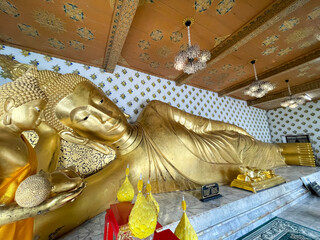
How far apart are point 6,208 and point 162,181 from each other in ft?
4.43

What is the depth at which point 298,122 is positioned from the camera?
16.6ft

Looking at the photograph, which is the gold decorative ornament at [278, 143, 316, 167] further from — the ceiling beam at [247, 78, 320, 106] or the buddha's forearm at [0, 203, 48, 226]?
the buddha's forearm at [0, 203, 48, 226]

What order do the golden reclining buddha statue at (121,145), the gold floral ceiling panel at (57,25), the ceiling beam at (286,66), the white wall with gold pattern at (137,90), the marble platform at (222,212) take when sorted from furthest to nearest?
the ceiling beam at (286,66) < the white wall with gold pattern at (137,90) < the gold floral ceiling panel at (57,25) < the golden reclining buddha statue at (121,145) < the marble platform at (222,212)

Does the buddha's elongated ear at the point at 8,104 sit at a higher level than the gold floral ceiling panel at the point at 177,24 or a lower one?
lower

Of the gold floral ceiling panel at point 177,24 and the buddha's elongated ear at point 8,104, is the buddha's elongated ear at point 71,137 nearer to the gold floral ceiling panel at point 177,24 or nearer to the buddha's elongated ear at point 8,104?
the buddha's elongated ear at point 8,104

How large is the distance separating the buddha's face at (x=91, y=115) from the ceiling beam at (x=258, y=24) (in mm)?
1955

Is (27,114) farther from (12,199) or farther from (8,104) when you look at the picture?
(12,199)

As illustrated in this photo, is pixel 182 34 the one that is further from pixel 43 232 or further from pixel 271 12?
pixel 43 232

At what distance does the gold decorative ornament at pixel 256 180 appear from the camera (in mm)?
1448

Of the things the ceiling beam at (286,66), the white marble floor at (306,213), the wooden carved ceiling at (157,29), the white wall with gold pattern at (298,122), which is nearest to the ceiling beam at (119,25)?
the wooden carved ceiling at (157,29)

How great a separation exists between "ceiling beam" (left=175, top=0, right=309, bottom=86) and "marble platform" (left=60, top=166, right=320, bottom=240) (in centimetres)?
202

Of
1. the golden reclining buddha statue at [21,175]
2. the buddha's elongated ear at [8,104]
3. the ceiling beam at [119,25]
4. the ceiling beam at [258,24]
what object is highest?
the ceiling beam at [258,24]

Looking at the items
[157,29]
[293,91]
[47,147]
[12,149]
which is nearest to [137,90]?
[157,29]

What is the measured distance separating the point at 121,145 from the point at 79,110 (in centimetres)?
64
